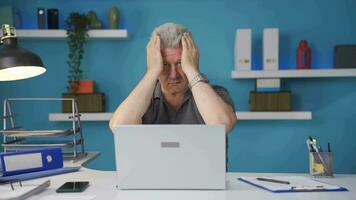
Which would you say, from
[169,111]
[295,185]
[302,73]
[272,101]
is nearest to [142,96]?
[169,111]

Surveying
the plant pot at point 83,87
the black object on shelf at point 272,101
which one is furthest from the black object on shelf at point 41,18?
the black object on shelf at point 272,101

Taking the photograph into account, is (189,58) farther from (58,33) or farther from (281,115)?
(58,33)

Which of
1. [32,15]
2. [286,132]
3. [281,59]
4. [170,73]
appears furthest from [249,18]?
[32,15]

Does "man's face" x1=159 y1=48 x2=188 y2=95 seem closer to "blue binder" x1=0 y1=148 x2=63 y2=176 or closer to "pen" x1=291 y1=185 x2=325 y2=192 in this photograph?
"blue binder" x1=0 y1=148 x2=63 y2=176

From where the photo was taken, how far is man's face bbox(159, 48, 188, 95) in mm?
1845

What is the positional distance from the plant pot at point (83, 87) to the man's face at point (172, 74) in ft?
4.51

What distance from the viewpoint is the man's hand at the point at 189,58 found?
179cm

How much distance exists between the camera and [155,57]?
5.93 ft

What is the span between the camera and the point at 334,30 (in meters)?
3.13

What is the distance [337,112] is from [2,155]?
8.50 ft

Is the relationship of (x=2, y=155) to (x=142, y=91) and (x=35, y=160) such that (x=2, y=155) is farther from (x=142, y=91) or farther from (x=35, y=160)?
(x=142, y=91)

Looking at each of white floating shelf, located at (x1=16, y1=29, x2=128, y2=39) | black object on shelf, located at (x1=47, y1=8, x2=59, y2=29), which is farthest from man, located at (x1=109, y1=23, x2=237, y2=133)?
black object on shelf, located at (x1=47, y1=8, x2=59, y2=29)

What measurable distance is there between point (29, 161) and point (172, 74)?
735 millimetres

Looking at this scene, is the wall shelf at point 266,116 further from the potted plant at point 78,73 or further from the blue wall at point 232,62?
the blue wall at point 232,62
